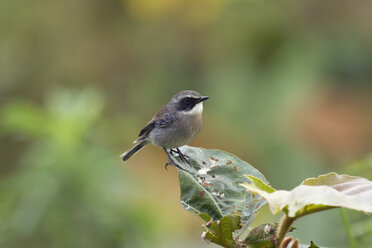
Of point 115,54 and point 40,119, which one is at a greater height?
point 115,54

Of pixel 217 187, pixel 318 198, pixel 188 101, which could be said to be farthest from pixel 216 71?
pixel 318 198

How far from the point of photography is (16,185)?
4.22 meters

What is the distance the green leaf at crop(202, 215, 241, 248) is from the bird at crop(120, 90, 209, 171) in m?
1.48

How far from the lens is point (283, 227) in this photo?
3.62 feet

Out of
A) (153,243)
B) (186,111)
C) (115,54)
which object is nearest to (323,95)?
(115,54)

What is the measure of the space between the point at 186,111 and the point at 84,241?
1.50 m

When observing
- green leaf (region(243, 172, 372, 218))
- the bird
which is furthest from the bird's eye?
green leaf (region(243, 172, 372, 218))

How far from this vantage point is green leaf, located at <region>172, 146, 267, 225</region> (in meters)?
1.34

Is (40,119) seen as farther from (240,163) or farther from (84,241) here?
(240,163)

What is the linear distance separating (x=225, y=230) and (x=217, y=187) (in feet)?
0.83

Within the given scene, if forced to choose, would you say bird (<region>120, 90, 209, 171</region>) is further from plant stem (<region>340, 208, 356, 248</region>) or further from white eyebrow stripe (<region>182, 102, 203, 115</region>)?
plant stem (<region>340, 208, 356, 248</region>)

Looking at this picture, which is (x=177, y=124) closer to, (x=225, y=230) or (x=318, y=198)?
(x=225, y=230)

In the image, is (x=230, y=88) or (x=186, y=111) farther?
(x=230, y=88)

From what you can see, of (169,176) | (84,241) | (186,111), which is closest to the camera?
(186,111)
